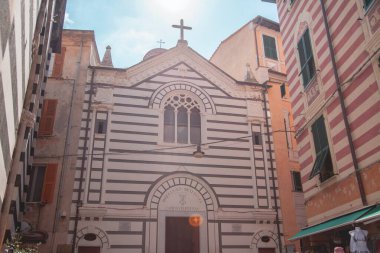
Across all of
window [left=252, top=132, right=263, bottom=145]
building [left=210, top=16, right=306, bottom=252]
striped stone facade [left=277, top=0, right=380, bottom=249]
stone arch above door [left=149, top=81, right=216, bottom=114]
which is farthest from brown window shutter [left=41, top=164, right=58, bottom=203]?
building [left=210, top=16, right=306, bottom=252]

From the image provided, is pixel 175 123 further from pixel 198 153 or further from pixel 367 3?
pixel 367 3

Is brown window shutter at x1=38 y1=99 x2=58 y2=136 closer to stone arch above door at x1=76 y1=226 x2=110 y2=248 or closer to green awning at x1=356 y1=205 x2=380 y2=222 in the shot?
stone arch above door at x1=76 y1=226 x2=110 y2=248

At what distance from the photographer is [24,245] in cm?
1240

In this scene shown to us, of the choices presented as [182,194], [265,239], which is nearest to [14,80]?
[182,194]

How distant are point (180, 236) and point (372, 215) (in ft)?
27.5

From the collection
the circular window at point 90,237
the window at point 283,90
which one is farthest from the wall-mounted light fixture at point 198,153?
the window at point 283,90

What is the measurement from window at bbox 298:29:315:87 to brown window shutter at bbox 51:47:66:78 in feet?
32.4

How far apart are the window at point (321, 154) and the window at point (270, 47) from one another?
10036 mm

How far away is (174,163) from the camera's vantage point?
15.2 meters

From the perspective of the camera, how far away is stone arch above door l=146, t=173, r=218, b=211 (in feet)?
47.7

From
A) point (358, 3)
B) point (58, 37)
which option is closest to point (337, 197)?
point (358, 3)

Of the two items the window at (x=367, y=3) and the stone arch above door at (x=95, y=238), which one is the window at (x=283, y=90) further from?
the stone arch above door at (x=95, y=238)

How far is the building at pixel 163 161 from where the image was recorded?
13.9 metres

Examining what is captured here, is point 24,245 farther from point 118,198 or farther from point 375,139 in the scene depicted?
point 375,139
